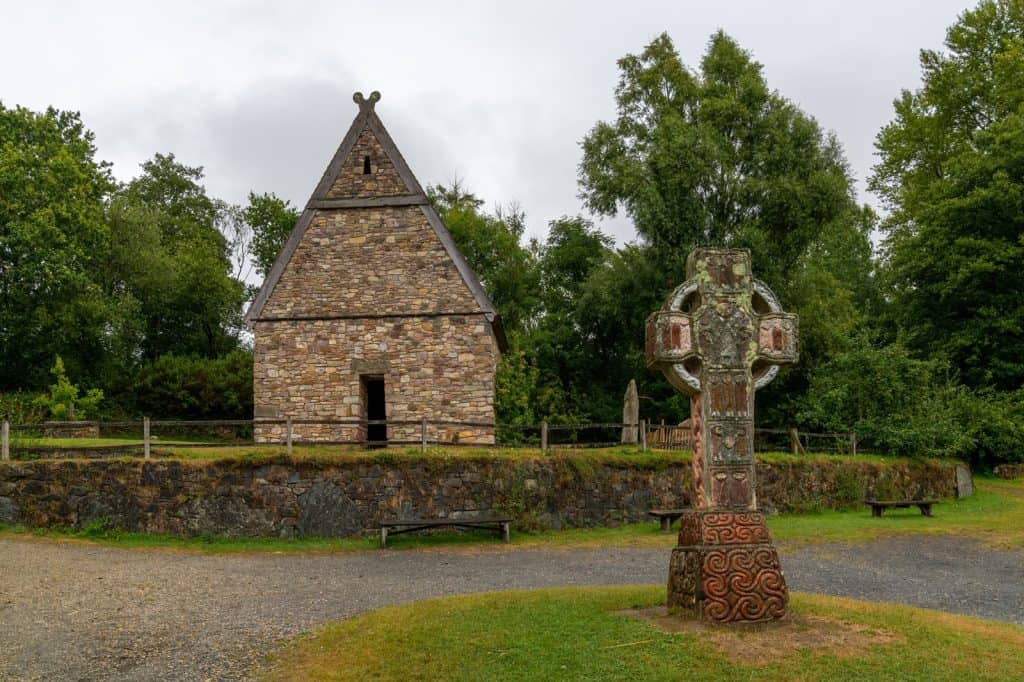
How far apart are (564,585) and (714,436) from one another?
14.1 feet

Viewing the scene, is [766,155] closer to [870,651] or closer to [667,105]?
[667,105]

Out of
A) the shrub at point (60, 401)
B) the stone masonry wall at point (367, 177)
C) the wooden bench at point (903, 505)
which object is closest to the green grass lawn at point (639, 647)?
the wooden bench at point (903, 505)

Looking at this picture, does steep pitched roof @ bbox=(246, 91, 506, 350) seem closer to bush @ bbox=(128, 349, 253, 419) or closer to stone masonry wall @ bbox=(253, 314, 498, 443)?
stone masonry wall @ bbox=(253, 314, 498, 443)

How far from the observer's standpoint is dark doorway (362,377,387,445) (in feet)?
71.9

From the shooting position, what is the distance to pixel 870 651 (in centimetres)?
697

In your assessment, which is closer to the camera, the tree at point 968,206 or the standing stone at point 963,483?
the standing stone at point 963,483

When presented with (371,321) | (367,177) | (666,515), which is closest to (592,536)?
(666,515)

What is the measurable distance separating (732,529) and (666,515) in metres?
9.25

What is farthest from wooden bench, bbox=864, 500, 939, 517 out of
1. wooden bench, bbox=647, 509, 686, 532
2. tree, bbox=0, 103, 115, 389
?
tree, bbox=0, 103, 115, 389

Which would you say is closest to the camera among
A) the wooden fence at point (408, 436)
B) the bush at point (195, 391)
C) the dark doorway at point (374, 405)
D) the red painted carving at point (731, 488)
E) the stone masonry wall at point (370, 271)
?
the red painted carving at point (731, 488)

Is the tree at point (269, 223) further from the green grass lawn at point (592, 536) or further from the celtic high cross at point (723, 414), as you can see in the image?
the celtic high cross at point (723, 414)

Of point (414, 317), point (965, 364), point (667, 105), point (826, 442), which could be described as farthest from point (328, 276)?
point (965, 364)

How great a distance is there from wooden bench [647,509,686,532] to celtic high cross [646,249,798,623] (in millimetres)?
8682

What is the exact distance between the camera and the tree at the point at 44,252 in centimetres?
3116
